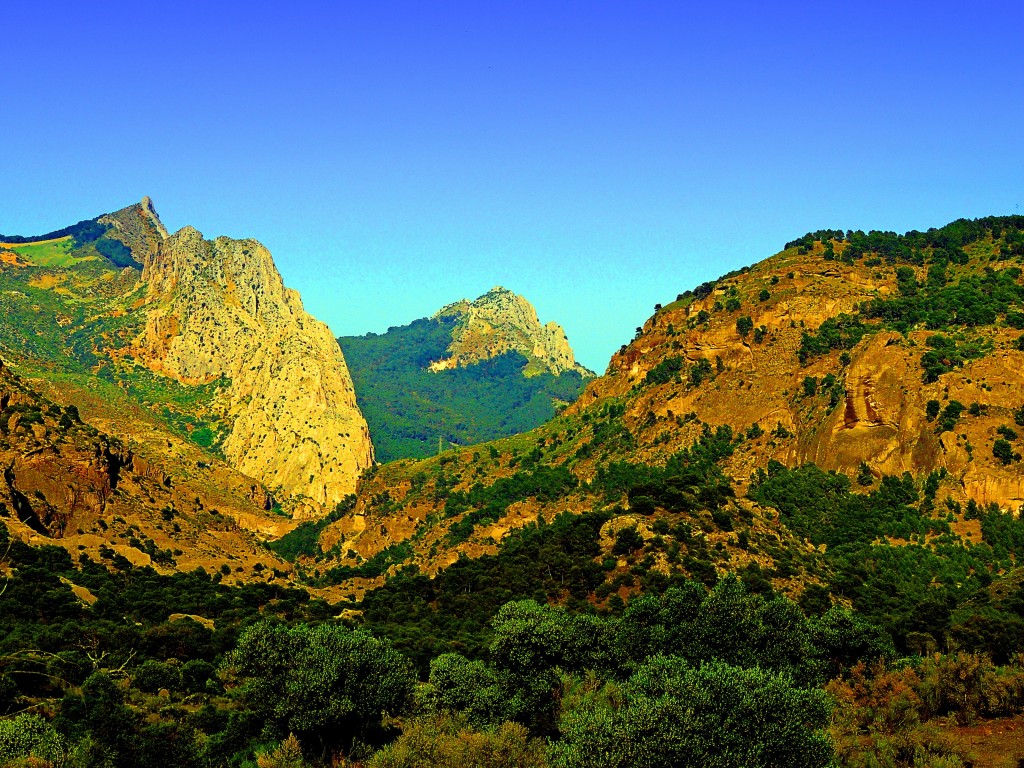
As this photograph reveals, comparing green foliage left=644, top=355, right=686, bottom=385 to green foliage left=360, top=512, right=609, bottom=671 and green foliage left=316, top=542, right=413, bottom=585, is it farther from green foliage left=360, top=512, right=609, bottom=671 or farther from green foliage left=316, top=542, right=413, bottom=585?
green foliage left=360, top=512, right=609, bottom=671

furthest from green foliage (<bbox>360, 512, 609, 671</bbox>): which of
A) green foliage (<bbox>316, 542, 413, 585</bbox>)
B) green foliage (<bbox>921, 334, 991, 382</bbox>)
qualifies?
green foliage (<bbox>921, 334, 991, 382</bbox>)

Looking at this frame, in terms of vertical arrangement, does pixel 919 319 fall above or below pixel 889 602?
above

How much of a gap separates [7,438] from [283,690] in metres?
53.8

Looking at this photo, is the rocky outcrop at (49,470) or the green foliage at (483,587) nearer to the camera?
the green foliage at (483,587)

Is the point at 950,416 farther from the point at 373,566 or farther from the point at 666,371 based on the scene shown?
the point at 373,566

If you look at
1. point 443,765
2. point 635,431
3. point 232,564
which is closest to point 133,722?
point 443,765

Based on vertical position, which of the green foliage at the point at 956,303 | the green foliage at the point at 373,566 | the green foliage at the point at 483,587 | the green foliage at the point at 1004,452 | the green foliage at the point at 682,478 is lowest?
the green foliage at the point at 373,566

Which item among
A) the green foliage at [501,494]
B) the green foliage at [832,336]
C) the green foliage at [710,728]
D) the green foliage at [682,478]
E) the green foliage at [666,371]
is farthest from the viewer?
the green foliage at [666,371]

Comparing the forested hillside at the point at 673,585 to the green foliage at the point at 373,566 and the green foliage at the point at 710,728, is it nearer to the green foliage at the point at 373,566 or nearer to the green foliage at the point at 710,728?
the green foliage at the point at 710,728

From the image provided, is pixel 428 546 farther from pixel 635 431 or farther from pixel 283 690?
pixel 283 690

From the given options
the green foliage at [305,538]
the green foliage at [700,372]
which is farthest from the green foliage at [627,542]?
the green foliage at [305,538]

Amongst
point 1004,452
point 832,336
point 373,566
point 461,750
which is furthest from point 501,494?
point 461,750

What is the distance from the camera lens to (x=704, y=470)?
422ft

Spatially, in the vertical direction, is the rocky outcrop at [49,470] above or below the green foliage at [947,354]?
below
